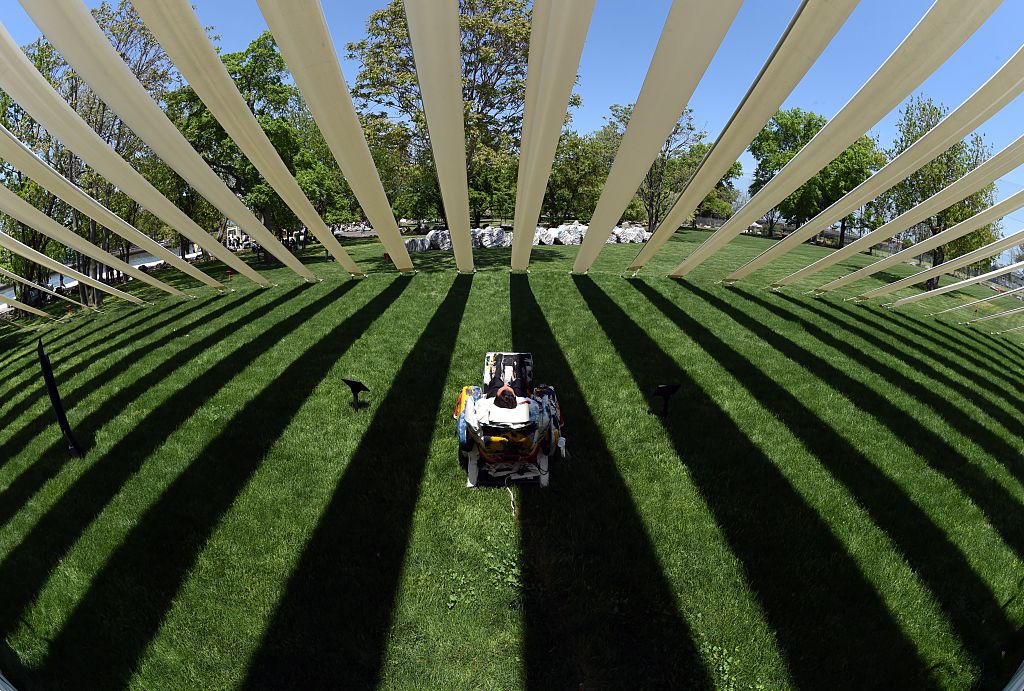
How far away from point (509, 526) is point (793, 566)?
9.94 ft

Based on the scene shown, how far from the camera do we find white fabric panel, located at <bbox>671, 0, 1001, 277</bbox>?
3.28 meters

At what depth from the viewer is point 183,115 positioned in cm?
1958

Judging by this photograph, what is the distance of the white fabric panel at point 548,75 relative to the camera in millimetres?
3350

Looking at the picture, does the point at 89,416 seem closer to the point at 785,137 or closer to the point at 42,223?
the point at 42,223

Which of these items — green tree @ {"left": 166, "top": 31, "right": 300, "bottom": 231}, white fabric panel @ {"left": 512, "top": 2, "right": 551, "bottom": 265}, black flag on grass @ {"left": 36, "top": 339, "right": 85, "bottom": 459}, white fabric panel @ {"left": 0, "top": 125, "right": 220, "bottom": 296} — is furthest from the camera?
green tree @ {"left": 166, "top": 31, "right": 300, "bottom": 231}

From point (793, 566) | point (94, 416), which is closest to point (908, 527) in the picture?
point (793, 566)

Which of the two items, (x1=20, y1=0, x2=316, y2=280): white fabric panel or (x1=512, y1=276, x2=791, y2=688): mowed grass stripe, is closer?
(x1=20, y1=0, x2=316, y2=280): white fabric panel

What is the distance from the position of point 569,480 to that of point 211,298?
13281 mm

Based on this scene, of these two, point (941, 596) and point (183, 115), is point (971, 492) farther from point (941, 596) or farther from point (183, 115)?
point (183, 115)

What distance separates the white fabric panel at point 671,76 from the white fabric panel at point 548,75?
0.71 metres

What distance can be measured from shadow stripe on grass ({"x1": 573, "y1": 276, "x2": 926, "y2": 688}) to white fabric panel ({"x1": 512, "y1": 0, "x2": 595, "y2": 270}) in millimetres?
4493

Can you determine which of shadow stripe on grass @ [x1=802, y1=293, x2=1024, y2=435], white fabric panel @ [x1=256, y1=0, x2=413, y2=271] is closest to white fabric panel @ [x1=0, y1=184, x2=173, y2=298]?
white fabric panel @ [x1=256, y1=0, x2=413, y2=271]

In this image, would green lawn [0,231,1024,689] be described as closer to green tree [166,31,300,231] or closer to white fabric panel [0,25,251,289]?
white fabric panel [0,25,251,289]

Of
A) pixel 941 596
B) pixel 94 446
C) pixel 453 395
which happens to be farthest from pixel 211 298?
pixel 941 596
